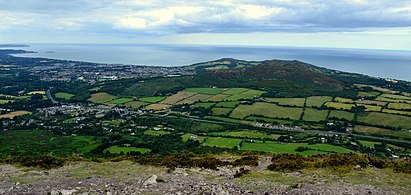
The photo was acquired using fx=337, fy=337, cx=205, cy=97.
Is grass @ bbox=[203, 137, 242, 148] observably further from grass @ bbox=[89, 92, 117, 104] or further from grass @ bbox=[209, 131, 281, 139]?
grass @ bbox=[89, 92, 117, 104]

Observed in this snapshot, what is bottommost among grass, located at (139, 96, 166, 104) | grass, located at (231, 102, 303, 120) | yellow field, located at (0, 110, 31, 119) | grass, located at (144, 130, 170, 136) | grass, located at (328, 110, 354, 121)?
yellow field, located at (0, 110, 31, 119)

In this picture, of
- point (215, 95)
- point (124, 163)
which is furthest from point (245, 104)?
point (124, 163)

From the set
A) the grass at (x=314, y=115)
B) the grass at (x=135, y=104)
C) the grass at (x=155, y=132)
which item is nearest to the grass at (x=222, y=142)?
the grass at (x=155, y=132)

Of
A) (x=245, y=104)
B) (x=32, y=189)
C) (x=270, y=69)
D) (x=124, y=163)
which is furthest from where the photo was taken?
(x=270, y=69)

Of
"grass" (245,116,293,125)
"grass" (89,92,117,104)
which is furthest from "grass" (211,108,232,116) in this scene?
"grass" (89,92,117,104)

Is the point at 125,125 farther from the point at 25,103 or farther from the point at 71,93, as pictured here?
the point at 71,93
